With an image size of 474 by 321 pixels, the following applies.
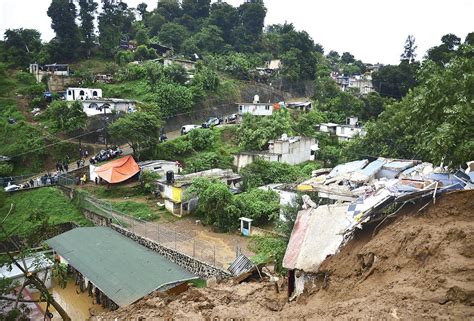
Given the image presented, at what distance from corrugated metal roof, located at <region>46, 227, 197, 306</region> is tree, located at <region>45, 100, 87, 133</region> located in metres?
15.0

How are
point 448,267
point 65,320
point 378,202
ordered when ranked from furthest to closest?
point 65,320 < point 378,202 < point 448,267

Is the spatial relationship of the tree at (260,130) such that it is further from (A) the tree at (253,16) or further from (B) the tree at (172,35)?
(A) the tree at (253,16)

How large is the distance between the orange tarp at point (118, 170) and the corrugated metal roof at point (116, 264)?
22.4 feet

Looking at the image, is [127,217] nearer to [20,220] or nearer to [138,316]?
[20,220]

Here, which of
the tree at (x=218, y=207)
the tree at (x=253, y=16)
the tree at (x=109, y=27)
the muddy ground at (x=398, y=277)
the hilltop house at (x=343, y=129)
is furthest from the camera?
the tree at (x=253, y=16)

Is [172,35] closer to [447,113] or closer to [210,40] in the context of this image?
[210,40]

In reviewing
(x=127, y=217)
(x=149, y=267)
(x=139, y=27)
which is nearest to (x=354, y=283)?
(x=149, y=267)

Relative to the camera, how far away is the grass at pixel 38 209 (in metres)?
23.0

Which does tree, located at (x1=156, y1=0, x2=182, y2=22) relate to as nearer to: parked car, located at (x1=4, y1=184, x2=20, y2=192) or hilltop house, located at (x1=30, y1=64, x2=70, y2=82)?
hilltop house, located at (x1=30, y1=64, x2=70, y2=82)

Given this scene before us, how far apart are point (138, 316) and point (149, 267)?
5.32m

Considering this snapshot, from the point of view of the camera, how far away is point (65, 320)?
39.8 feet

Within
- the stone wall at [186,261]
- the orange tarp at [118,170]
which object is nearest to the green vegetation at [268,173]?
the orange tarp at [118,170]

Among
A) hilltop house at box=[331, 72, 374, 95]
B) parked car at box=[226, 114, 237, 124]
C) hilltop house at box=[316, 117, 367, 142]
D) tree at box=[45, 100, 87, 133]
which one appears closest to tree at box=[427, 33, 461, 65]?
hilltop house at box=[316, 117, 367, 142]

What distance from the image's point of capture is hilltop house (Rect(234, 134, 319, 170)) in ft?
106
